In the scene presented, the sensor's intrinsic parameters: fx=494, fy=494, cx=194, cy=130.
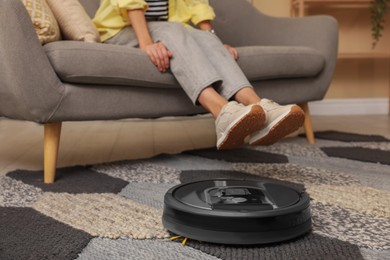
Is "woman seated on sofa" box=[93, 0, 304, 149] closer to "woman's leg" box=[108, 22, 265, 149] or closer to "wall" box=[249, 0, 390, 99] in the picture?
"woman's leg" box=[108, 22, 265, 149]

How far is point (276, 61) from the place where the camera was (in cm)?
169

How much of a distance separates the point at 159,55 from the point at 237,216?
0.71m

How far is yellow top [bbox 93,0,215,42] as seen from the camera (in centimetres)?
145

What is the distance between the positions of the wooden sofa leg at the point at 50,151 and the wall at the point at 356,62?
6.83 feet

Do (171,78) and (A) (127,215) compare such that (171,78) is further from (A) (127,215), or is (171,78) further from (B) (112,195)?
(A) (127,215)

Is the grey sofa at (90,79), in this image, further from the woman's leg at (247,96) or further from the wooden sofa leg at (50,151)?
the woman's leg at (247,96)

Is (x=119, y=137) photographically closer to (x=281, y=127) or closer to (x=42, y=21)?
(x=42, y=21)

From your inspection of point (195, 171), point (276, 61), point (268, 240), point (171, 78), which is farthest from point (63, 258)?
point (276, 61)

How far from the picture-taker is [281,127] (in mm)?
1132

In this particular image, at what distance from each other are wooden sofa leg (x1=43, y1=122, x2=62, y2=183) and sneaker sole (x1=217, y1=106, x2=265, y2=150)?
45 centimetres

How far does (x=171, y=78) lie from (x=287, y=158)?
0.46m

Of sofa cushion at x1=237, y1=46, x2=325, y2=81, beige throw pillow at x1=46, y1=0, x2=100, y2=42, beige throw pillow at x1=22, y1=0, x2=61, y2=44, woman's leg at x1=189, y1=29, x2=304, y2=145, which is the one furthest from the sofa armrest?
sofa cushion at x1=237, y1=46, x2=325, y2=81

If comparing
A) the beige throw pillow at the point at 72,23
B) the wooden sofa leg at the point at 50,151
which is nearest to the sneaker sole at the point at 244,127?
the wooden sofa leg at the point at 50,151

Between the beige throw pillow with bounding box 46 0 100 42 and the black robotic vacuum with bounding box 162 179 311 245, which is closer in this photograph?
the black robotic vacuum with bounding box 162 179 311 245
